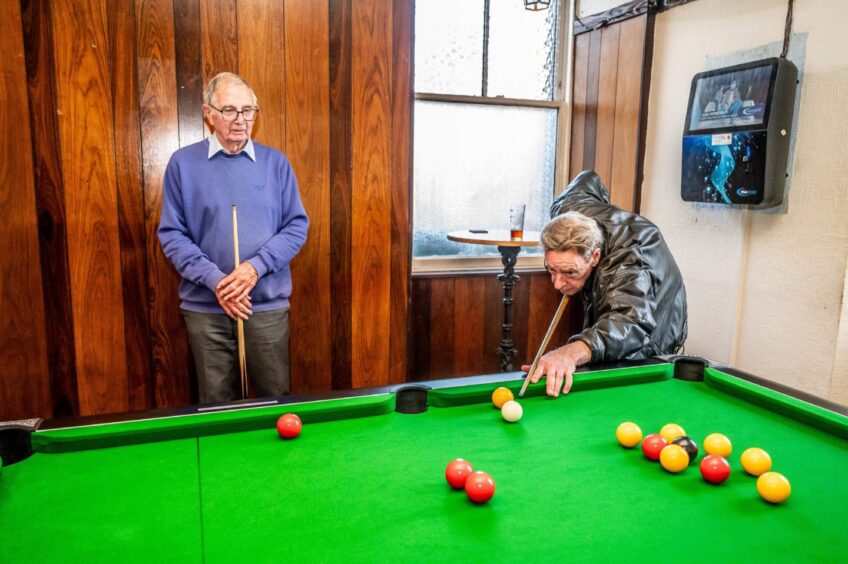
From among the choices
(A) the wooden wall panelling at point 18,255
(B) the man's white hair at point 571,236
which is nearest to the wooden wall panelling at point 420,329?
(B) the man's white hair at point 571,236

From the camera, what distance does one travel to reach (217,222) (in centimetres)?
240

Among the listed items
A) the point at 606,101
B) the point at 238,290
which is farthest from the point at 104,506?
the point at 606,101

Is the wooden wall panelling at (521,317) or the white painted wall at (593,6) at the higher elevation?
the white painted wall at (593,6)

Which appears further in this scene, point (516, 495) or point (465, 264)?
point (465, 264)

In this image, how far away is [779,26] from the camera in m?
2.74

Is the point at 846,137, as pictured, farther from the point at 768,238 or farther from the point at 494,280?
the point at 494,280

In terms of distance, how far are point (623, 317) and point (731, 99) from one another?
145 cm

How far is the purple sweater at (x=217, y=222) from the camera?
2395 millimetres

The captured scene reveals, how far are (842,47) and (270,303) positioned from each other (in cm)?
248

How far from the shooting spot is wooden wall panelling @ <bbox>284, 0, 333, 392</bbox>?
9.45 ft

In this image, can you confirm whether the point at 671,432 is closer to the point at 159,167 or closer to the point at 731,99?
the point at 731,99

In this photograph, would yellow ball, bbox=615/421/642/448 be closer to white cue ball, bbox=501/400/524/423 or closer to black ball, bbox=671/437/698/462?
black ball, bbox=671/437/698/462

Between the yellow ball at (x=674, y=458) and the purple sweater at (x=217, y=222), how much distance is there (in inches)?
64.4

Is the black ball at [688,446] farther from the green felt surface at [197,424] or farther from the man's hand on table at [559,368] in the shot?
the green felt surface at [197,424]
